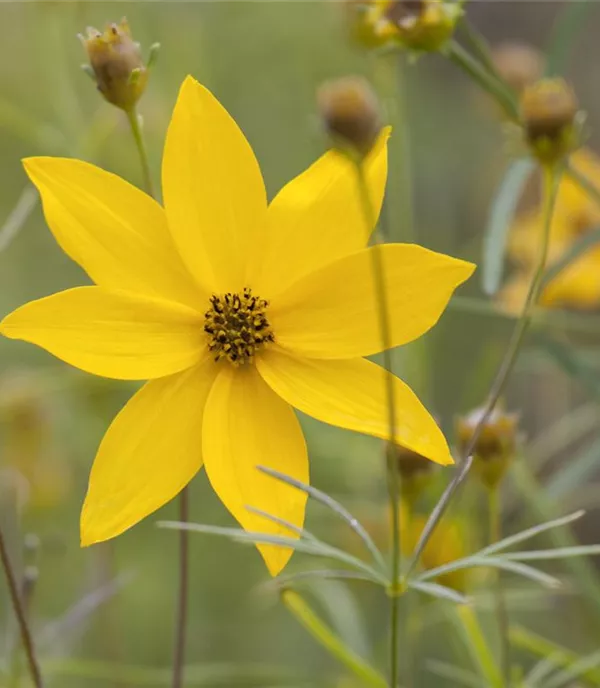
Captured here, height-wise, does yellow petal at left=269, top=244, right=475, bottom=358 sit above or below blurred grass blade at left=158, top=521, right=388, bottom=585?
above

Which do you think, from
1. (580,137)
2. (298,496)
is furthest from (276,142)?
(298,496)

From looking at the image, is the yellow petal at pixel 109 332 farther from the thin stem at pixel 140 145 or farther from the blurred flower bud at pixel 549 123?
the blurred flower bud at pixel 549 123

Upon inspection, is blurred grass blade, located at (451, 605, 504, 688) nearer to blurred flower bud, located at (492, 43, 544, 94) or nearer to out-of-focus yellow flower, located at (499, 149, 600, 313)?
out-of-focus yellow flower, located at (499, 149, 600, 313)

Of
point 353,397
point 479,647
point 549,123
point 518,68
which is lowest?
point 479,647

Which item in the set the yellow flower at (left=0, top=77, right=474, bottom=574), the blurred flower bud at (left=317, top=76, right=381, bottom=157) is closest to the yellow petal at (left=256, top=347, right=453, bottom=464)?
the yellow flower at (left=0, top=77, right=474, bottom=574)

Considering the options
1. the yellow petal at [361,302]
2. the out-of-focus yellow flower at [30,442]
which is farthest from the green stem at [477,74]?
the out-of-focus yellow flower at [30,442]

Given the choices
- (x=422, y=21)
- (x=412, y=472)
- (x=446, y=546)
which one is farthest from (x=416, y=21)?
(x=446, y=546)

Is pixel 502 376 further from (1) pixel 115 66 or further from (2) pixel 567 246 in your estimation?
(2) pixel 567 246
